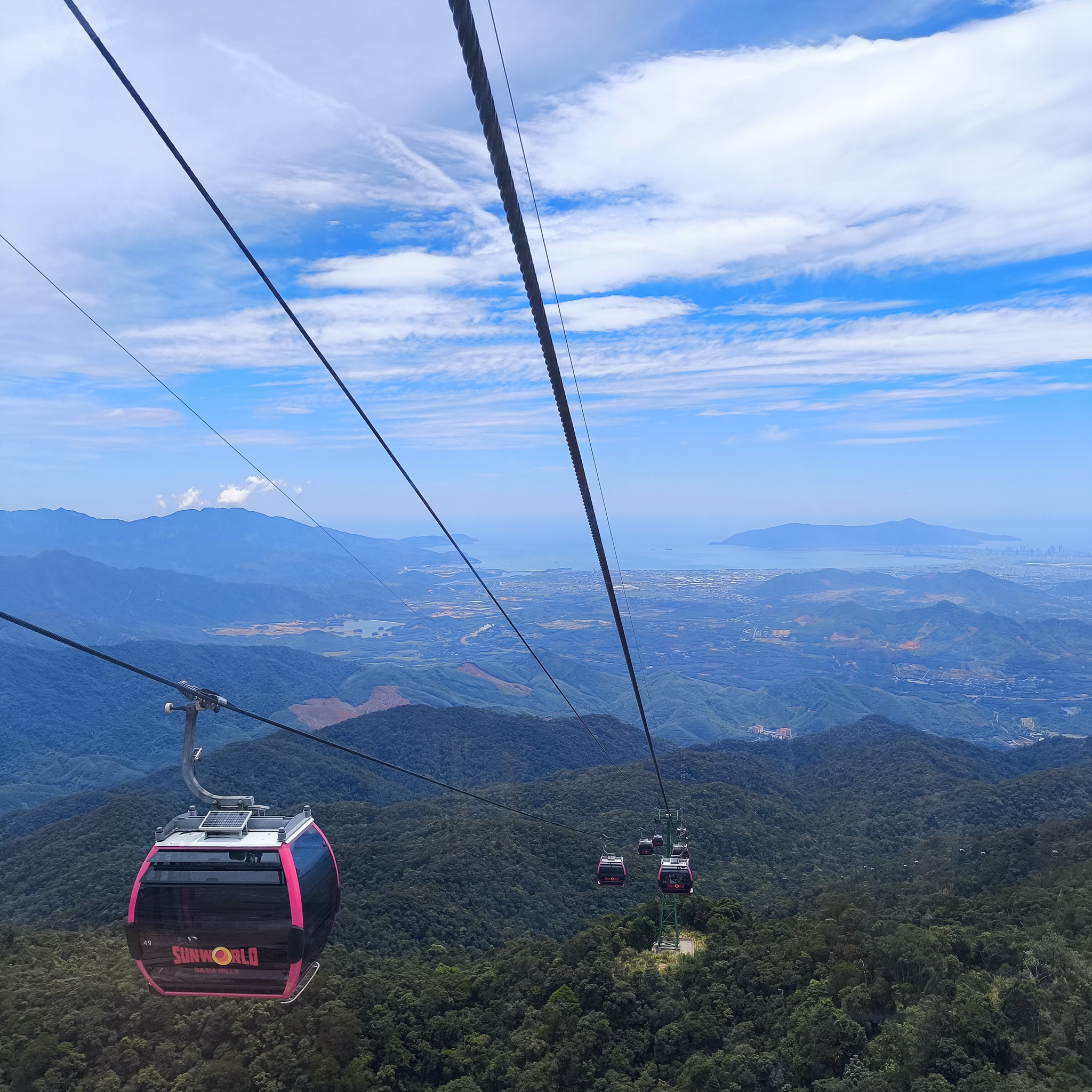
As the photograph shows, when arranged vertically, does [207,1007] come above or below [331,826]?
above

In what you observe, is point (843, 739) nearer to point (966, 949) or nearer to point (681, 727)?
point (681, 727)

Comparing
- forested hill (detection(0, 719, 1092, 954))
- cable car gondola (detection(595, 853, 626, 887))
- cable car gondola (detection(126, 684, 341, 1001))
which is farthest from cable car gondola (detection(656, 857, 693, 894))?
forested hill (detection(0, 719, 1092, 954))

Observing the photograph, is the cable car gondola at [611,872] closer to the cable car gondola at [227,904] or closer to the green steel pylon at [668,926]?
the green steel pylon at [668,926]

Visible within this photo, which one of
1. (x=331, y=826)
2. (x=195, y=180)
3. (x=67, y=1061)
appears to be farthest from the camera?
(x=331, y=826)

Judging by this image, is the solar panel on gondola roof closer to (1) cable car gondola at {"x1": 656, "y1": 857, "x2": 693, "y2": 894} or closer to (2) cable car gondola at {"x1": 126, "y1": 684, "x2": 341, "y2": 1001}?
(2) cable car gondola at {"x1": 126, "y1": 684, "x2": 341, "y2": 1001}

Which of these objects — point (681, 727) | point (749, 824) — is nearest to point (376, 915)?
point (749, 824)

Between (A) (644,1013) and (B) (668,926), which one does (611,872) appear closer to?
(A) (644,1013)
